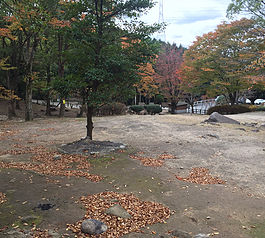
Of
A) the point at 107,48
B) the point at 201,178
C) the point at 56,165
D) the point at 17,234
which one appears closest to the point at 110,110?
the point at 107,48

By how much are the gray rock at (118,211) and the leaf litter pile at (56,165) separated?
1316 mm

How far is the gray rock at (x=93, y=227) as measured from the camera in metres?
2.76

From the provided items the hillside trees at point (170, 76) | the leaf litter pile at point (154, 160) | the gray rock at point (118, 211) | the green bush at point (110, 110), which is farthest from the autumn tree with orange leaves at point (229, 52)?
the gray rock at point (118, 211)

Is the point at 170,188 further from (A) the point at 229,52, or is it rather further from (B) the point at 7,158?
(A) the point at 229,52

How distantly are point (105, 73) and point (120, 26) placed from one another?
178 cm

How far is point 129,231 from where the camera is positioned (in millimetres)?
2896

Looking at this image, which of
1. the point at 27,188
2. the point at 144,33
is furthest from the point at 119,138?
the point at 27,188

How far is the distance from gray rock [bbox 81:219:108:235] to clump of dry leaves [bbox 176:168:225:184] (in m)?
2.45

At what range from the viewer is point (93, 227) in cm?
279

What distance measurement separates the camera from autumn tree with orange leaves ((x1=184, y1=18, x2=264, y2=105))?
48.6 feet

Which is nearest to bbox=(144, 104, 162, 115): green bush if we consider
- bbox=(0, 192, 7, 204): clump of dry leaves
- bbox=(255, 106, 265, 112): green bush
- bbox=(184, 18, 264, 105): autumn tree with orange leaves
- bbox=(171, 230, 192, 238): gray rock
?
bbox=(184, 18, 264, 105): autumn tree with orange leaves

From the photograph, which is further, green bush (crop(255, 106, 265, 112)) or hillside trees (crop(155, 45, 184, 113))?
hillside trees (crop(155, 45, 184, 113))

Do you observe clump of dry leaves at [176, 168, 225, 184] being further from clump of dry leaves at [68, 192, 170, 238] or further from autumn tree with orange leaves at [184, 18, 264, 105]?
autumn tree with orange leaves at [184, 18, 264, 105]

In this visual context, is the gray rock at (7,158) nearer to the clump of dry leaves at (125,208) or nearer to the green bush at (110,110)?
the clump of dry leaves at (125,208)
